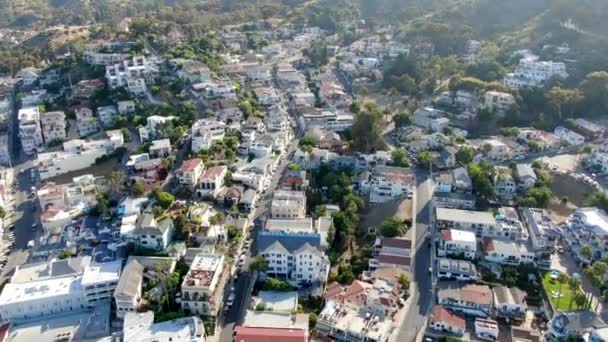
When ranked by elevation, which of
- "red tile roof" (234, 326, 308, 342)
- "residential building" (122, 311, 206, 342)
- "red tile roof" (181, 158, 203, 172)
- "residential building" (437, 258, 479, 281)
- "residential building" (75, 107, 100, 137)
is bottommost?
"residential building" (437, 258, 479, 281)

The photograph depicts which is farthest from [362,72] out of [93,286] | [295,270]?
[93,286]

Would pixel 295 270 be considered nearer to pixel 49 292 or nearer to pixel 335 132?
pixel 49 292

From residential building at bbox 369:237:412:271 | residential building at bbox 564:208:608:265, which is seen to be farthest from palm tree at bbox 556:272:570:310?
residential building at bbox 369:237:412:271

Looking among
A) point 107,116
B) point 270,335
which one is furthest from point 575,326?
point 107,116

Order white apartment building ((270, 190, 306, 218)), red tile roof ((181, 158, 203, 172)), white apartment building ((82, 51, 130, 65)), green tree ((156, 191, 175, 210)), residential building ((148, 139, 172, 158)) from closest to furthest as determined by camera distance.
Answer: white apartment building ((270, 190, 306, 218))
green tree ((156, 191, 175, 210))
red tile roof ((181, 158, 203, 172))
residential building ((148, 139, 172, 158))
white apartment building ((82, 51, 130, 65))

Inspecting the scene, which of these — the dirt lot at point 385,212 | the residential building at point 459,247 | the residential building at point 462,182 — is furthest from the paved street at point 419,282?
the residential building at point 462,182

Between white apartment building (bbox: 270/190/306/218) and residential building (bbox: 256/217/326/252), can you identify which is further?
white apartment building (bbox: 270/190/306/218)

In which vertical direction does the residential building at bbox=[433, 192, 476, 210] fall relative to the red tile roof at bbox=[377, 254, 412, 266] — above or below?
above

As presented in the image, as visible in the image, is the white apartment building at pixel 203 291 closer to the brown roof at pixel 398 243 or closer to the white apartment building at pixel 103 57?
the brown roof at pixel 398 243

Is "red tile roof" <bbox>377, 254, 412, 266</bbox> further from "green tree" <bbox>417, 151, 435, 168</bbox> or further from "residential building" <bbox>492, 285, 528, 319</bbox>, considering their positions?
"green tree" <bbox>417, 151, 435, 168</bbox>
